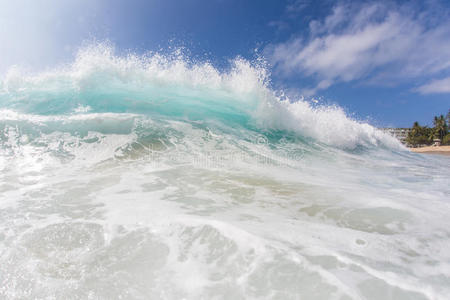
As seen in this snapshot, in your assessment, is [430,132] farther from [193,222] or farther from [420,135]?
[193,222]

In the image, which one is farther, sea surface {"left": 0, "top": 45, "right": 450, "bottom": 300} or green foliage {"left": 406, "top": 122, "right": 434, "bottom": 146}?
green foliage {"left": 406, "top": 122, "right": 434, "bottom": 146}

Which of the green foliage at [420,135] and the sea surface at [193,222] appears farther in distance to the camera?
the green foliage at [420,135]

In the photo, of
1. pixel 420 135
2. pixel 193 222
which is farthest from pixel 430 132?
pixel 193 222

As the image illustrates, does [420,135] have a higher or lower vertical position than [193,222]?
higher

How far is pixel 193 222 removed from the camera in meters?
2.14

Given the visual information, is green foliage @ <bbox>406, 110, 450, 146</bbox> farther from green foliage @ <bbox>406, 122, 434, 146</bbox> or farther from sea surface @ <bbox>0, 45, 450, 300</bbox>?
sea surface @ <bbox>0, 45, 450, 300</bbox>

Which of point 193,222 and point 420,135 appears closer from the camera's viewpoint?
point 193,222

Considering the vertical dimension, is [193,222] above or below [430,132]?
Answer: below

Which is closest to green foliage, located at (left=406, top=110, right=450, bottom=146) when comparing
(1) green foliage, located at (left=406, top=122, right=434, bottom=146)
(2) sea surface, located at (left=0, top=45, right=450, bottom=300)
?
(1) green foliage, located at (left=406, top=122, right=434, bottom=146)

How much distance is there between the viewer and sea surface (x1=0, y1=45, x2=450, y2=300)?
134 cm

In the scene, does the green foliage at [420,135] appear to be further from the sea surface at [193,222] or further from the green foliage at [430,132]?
the sea surface at [193,222]

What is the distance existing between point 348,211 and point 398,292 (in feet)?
4.58

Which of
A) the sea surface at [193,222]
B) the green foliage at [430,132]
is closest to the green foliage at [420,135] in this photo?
the green foliage at [430,132]

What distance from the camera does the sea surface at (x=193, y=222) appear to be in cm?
134
